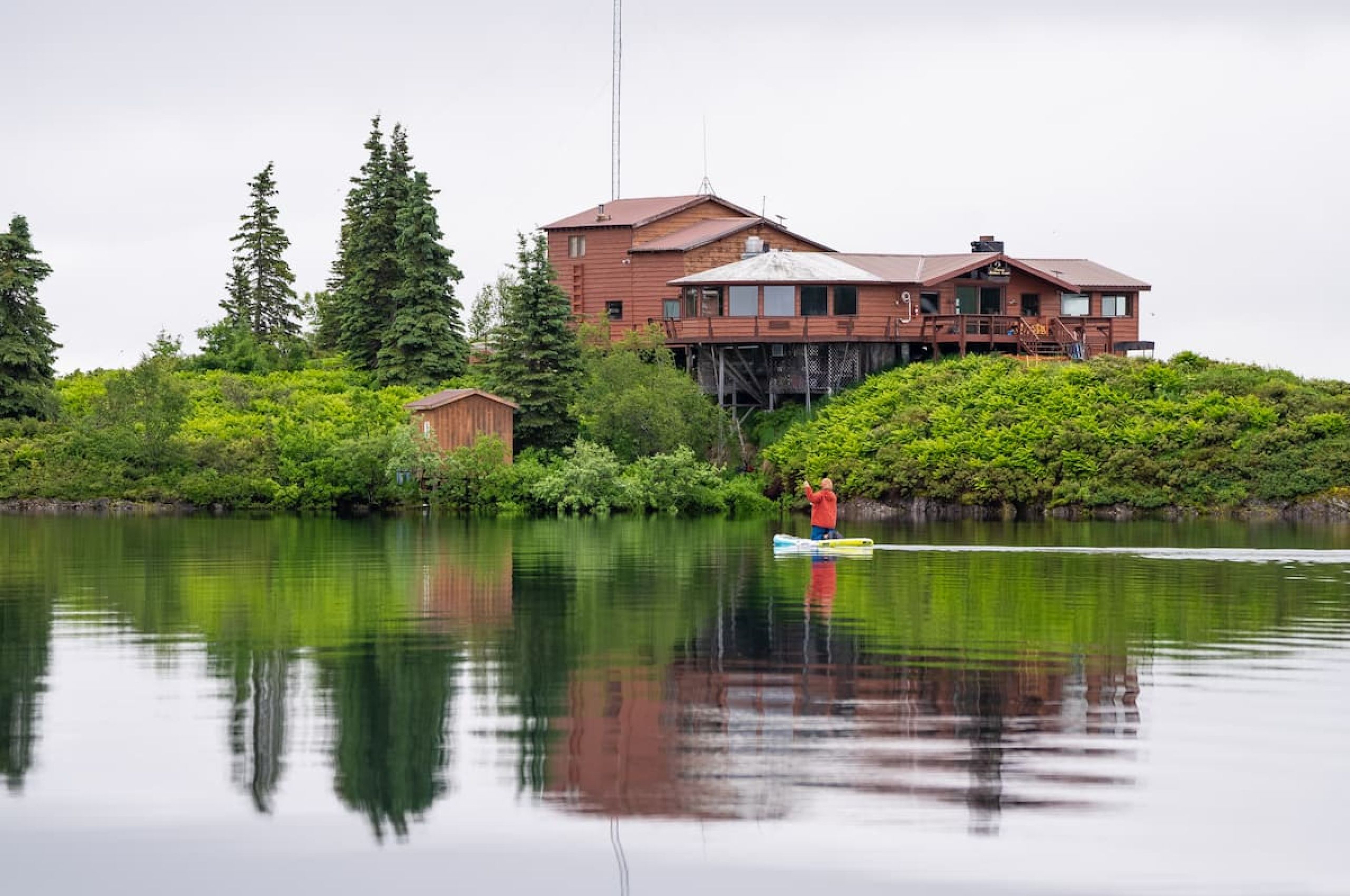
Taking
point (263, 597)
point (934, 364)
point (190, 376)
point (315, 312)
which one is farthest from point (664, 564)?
point (315, 312)

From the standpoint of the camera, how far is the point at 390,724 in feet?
54.7

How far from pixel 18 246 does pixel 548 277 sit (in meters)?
18.2

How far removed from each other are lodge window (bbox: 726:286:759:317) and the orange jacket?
31.9 m

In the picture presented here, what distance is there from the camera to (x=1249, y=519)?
59.3 meters

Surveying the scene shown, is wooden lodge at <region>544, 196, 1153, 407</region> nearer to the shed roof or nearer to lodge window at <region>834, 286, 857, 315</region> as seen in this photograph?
lodge window at <region>834, 286, 857, 315</region>

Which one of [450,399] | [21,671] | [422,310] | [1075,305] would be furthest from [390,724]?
[1075,305]

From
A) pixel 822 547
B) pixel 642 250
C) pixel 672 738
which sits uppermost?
pixel 642 250

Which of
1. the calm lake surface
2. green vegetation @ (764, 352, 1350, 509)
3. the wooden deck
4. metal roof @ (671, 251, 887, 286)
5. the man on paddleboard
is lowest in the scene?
the calm lake surface

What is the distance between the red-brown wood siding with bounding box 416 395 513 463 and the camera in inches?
2544

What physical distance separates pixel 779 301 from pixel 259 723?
5600cm

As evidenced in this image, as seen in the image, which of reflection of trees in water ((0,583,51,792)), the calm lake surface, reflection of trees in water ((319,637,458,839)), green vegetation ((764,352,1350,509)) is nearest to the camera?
the calm lake surface

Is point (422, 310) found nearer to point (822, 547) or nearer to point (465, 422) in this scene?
Result: point (465, 422)

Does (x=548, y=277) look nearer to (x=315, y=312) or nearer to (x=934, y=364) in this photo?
(x=934, y=364)

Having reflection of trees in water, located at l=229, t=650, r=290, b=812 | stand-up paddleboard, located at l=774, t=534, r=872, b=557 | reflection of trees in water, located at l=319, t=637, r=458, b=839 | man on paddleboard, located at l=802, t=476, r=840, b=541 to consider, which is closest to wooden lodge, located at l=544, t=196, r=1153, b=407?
man on paddleboard, located at l=802, t=476, r=840, b=541
